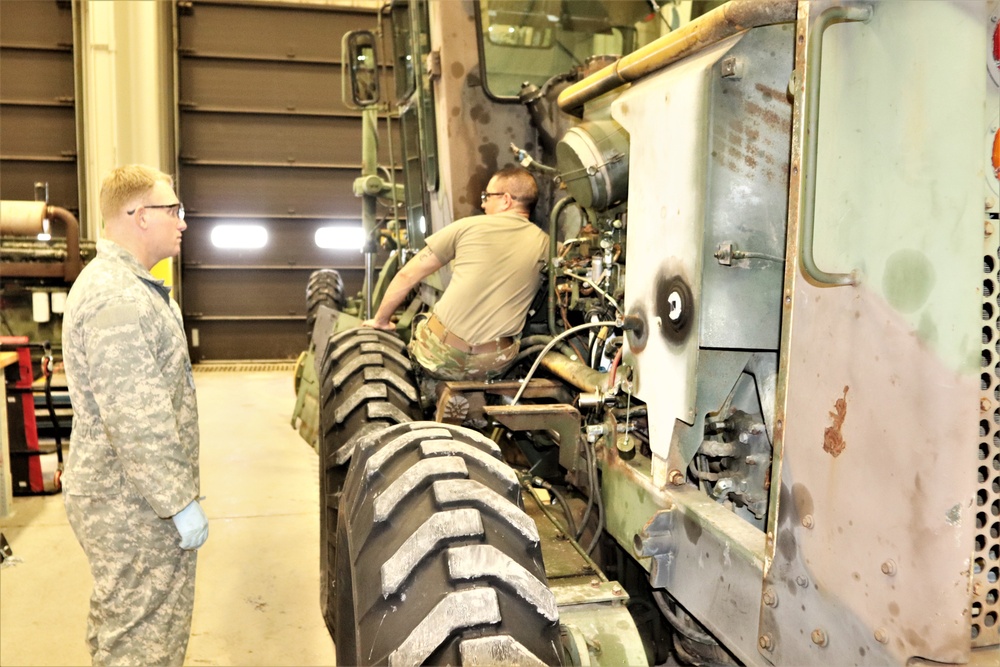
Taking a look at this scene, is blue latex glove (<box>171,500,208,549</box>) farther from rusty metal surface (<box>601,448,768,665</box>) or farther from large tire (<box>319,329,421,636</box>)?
rusty metal surface (<box>601,448,768,665</box>)

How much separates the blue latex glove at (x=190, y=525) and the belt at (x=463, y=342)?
4.48 feet

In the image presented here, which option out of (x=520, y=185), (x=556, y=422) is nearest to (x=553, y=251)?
(x=520, y=185)

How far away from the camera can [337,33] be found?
1218cm

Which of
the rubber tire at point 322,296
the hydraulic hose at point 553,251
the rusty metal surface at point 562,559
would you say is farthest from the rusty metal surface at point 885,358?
the rubber tire at point 322,296

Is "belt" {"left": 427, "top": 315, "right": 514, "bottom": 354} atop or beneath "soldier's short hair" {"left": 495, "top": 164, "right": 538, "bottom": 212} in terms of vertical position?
beneath

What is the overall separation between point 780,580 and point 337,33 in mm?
12005

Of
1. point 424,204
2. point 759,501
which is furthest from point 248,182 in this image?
point 759,501

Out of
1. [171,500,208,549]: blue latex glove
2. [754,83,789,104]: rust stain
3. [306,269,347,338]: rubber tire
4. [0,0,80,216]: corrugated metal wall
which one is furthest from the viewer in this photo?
[0,0,80,216]: corrugated metal wall

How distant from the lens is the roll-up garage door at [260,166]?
11.8 meters

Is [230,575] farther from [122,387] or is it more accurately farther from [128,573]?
[122,387]

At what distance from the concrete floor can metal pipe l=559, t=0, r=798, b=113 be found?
283cm

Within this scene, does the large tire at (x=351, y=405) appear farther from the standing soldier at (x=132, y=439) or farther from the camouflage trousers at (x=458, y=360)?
the standing soldier at (x=132, y=439)

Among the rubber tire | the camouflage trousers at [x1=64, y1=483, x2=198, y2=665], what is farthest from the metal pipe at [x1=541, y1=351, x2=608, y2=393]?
the rubber tire

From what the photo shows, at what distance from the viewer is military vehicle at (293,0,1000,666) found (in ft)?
4.23
